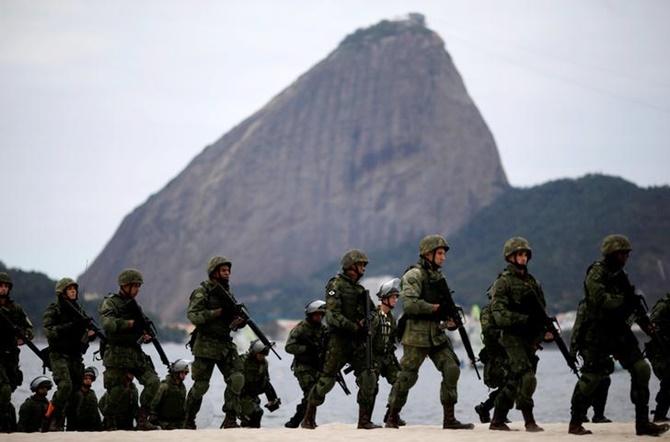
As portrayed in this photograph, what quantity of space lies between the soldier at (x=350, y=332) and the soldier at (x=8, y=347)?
411 centimetres

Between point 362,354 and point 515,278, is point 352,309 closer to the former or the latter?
point 362,354

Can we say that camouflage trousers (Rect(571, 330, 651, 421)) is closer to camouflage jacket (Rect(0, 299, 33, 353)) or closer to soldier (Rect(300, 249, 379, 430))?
soldier (Rect(300, 249, 379, 430))

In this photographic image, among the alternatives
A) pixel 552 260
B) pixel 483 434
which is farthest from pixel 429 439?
pixel 552 260

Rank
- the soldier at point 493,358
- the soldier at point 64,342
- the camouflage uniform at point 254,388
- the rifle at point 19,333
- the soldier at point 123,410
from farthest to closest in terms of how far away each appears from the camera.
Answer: the camouflage uniform at point 254,388 < the soldier at point 493,358 < the soldier at point 123,410 < the rifle at point 19,333 < the soldier at point 64,342

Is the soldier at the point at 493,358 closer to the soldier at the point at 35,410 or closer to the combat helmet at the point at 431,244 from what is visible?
the combat helmet at the point at 431,244

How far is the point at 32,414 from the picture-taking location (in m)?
18.2

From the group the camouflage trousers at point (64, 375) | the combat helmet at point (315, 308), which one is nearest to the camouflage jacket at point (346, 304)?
the combat helmet at point (315, 308)

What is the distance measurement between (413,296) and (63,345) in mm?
4766

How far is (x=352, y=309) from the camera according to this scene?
48.3 ft

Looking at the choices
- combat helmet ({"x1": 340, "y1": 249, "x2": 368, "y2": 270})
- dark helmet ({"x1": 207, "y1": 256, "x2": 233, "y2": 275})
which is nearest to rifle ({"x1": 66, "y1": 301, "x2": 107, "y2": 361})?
dark helmet ({"x1": 207, "y1": 256, "x2": 233, "y2": 275})

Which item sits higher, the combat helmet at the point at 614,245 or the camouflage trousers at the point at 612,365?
the combat helmet at the point at 614,245

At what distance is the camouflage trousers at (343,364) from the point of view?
14.6m

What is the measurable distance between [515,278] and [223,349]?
4.00 meters

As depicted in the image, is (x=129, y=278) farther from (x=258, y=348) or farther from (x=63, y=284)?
(x=258, y=348)
